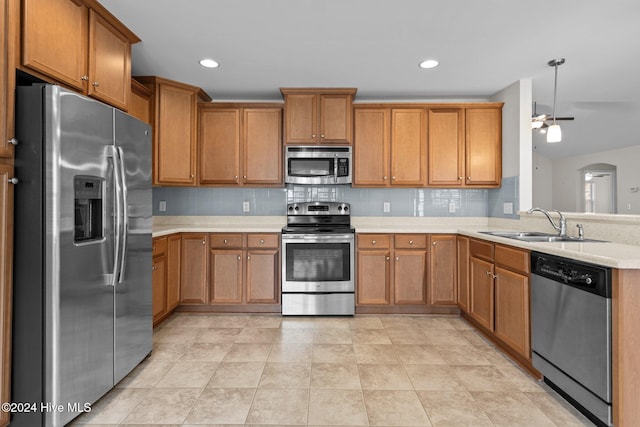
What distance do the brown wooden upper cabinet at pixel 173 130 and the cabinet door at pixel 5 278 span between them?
1829 millimetres

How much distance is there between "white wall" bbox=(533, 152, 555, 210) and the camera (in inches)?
320

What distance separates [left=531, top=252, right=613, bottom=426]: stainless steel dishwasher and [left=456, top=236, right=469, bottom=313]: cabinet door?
1.03 m

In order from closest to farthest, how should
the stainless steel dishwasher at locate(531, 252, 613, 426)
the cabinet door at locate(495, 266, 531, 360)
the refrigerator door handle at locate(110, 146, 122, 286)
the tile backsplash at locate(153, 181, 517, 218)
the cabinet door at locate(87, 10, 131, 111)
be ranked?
the stainless steel dishwasher at locate(531, 252, 613, 426)
the refrigerator door handle at locate(110, 146, 122, 286)
the cabinet door at locate(87, 10, 131, 111)
the cabinet door at locate(495, 266, 531, 360)
the tile backsplash at locate(153, 181, 517, 218)

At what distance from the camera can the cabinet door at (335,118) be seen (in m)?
3.60

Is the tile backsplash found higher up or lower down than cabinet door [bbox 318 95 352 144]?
lower down

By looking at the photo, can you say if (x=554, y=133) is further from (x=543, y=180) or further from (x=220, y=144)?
(x=543, y=180)

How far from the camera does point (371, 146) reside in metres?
3.72

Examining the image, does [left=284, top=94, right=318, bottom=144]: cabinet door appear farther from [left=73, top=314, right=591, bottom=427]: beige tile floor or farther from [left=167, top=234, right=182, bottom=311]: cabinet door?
[left=73, top=314, right=591, bottom=427]: beige tile floor

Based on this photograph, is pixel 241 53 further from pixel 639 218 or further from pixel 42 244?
pixel 639 218

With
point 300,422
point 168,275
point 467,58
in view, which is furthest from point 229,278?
point 467,58

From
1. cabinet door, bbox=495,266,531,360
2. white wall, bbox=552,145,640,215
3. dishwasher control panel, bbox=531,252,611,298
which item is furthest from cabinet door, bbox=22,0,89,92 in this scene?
white wall, bbox=552,145,640,215

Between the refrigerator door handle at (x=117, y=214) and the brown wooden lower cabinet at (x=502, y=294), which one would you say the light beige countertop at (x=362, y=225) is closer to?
the brown wooden lower cabinet at (x=502, y=294)

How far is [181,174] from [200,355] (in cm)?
181

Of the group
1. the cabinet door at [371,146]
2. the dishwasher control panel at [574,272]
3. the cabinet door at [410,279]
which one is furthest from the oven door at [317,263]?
the dishwasher control panel at [574,272]
